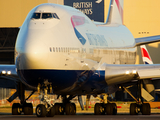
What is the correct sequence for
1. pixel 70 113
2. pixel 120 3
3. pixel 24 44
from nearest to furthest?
pixel 24 44
pixel 70 113
pixel 120 3

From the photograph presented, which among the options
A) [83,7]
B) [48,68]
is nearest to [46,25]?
[48,68]

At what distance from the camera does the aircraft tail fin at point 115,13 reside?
38.6 metres

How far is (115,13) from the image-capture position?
129 feet

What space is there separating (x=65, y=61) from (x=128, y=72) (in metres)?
5.54

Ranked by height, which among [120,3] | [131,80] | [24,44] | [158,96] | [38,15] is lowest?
[158,96]

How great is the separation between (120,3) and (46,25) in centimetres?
1880

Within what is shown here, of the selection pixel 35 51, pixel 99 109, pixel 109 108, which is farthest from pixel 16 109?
pixel 35 51

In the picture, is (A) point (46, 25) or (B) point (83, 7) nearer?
(A) point (46, 25)

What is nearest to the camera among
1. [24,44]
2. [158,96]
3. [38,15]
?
[24,44]

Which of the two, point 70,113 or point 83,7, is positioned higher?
point 83,7

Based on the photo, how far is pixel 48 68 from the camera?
75.1 ft

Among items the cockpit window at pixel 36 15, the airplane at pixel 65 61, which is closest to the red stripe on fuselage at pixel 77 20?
the airplane at pixel 65 61

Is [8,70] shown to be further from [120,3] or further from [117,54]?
[120,3]

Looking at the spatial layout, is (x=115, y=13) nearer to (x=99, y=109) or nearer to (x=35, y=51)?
(x=99, y=109)
